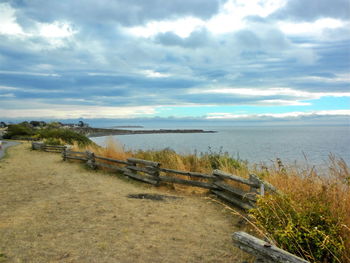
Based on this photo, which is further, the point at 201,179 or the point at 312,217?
the point at 201,179

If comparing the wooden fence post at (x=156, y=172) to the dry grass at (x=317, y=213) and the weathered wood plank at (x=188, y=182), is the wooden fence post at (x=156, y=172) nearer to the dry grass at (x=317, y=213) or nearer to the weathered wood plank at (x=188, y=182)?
the weathered wood plank at (x=188, y=182)

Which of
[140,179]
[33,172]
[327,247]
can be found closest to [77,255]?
[327,247]

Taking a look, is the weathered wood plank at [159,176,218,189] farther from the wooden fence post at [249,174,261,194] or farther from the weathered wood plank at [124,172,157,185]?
the wooden fence post at [249,174,261,194]

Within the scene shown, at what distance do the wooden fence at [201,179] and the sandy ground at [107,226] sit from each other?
1.74 ft

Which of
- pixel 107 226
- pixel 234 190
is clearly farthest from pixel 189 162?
pixel 107 226

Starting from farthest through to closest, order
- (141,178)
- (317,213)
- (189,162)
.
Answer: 1. (189,162)
2. (141,178)
3. (317,213)

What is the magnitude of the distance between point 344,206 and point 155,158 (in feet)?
32.3

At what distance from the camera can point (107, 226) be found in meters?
6.22

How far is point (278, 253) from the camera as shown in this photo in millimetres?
3432

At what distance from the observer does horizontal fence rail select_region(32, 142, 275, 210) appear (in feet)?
23.4

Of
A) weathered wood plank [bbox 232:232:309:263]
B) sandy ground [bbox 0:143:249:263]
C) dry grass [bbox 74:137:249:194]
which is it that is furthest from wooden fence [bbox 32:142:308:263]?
sandy ground [bbox 0:143:249:263]

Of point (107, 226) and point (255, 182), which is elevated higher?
point (255, 182)

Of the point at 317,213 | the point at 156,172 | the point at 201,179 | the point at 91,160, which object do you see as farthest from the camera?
the point at 91,160

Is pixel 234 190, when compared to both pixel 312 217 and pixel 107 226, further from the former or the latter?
pixel 312 217
